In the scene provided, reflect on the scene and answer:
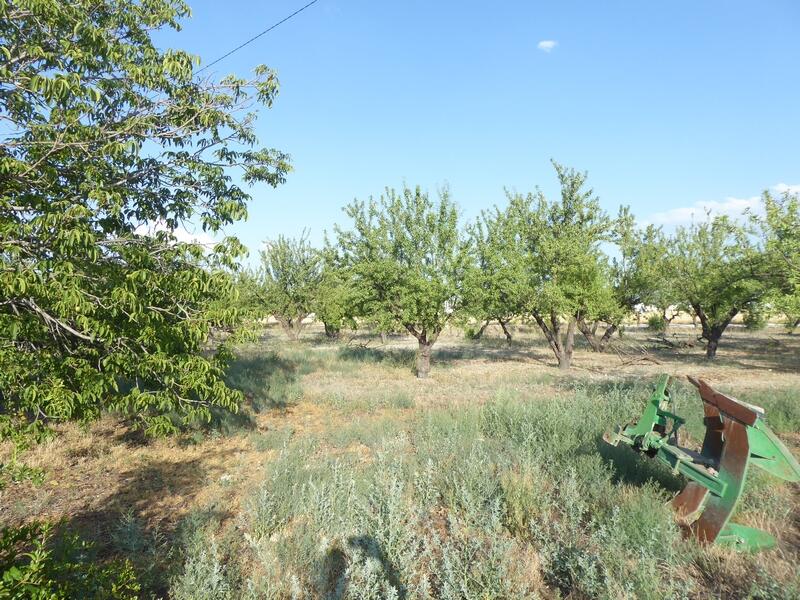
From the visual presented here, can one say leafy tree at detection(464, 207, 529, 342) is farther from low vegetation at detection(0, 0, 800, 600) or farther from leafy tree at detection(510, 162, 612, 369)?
low vegetation at detection(0, 0, 800, 600)

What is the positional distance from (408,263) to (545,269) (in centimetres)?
645

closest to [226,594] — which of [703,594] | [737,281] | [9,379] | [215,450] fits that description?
[9,379]

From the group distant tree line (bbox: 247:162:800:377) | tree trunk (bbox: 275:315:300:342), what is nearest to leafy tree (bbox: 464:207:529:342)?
distant tree line (bbox: 247:162:800:377)

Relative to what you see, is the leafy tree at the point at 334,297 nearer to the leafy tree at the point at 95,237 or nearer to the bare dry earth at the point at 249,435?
the bare dry earth at the point at 249,435

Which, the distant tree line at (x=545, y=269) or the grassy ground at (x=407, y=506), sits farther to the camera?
the distant tree line at (x=545, y=269)

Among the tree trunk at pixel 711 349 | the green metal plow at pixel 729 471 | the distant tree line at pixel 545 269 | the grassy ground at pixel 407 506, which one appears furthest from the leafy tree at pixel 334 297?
the tree trunk at pixel 711 349

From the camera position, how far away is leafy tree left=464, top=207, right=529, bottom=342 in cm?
1595

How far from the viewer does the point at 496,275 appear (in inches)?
655

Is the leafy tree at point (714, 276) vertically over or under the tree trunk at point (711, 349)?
over

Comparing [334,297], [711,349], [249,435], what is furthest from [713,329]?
[249,435]

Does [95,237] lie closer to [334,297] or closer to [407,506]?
[407,506]

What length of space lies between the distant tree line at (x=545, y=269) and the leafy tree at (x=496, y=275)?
0.16 ft

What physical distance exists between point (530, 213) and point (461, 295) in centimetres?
664

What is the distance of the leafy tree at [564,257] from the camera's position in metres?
18.0
